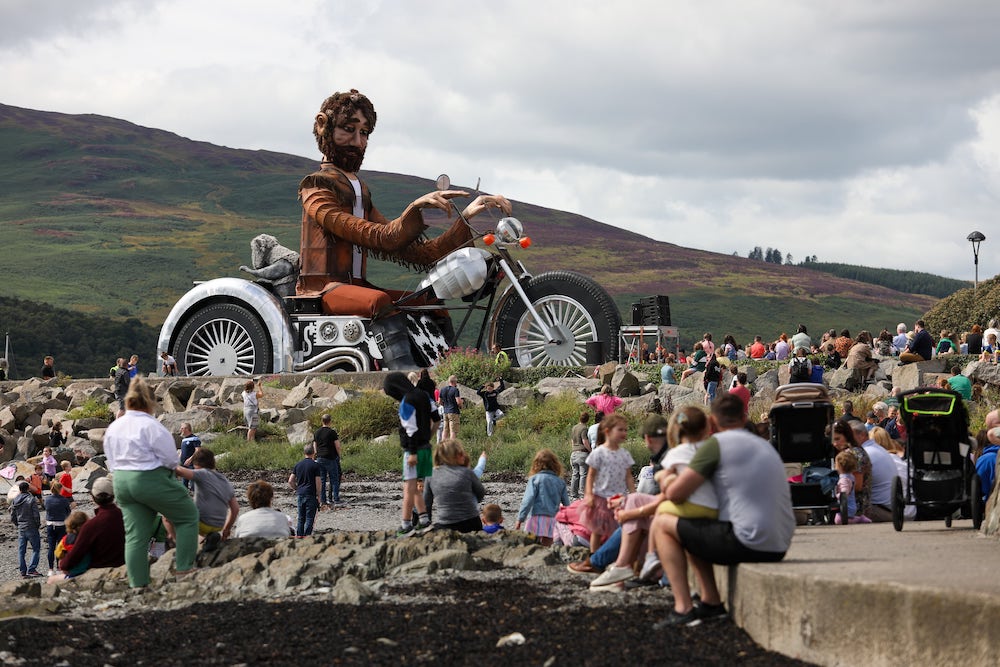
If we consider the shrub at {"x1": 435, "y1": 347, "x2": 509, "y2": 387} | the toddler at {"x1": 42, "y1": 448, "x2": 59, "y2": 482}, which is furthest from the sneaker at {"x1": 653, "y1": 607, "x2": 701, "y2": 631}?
the shrub at {"x1": 435, "y1": 347, "x2": 509, "y2": 387}

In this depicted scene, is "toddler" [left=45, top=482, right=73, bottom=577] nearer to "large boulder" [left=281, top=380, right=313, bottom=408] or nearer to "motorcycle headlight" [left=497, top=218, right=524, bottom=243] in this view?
"large boulder" [left=281, top=380, right=313, bottom=408]

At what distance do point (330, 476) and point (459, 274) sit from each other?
1069 centimetres

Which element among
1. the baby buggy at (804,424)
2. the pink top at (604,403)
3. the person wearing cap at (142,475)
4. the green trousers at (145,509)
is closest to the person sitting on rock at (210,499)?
the green trousers at (145,509)

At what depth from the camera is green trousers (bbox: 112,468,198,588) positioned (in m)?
10.5

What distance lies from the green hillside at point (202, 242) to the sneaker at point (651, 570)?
69.2 meters

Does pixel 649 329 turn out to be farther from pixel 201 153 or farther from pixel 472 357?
pixel 201 153

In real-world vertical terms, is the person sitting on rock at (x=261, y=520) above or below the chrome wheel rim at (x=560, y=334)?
below

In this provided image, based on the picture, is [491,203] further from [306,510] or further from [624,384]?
[306,510]

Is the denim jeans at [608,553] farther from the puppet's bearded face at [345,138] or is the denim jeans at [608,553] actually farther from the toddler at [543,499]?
the puppet's bearded face at [345,138]

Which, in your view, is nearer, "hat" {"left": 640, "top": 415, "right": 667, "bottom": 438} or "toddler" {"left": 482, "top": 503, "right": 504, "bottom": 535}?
"hat" {"left": 640, "top": 415, "right": 667, "bottom": 438}

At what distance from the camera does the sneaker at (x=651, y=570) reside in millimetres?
9281

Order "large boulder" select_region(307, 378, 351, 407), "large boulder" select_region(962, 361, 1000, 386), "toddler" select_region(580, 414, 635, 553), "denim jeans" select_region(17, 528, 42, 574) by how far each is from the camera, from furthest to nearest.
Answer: "large boulder" select_region(307, 378, 351, 407)
"large boulder" select_region(962, 361, 1000, 386)
"denim jeans" select_region(17, 528, 42, 574)
"toddler" select_region(580, 414, 635, 553)

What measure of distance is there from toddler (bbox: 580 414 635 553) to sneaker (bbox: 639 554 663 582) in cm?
135

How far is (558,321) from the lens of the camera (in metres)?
28.2
